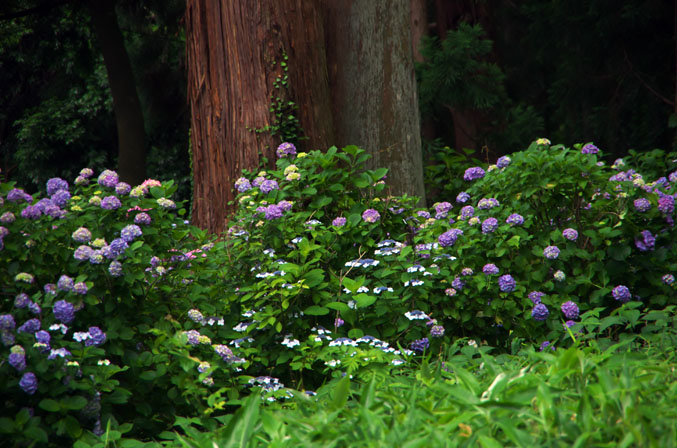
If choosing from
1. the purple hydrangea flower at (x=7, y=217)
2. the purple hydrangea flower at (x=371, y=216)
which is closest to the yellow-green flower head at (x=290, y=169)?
the purple hydrangea flower at (x=371, y=216)

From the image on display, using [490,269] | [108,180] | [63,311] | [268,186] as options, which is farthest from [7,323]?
[490,269]

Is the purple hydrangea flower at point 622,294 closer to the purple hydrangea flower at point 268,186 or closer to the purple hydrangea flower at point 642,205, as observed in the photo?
the purple hydrangea flower at point 642,205

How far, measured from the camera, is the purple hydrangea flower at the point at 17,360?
2.58 m

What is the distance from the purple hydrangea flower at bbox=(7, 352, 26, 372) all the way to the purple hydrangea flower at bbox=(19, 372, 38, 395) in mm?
37

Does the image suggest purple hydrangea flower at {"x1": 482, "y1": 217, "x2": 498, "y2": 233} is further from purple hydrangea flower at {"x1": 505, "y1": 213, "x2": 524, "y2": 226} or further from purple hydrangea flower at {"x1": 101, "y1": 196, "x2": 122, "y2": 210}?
purple hydrangea flower at {"x1": 101, "y1": 196, "x2": 122, "y2": 210}

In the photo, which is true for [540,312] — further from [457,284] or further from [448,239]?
[448,239]

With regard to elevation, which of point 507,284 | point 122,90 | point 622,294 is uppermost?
point 122,90

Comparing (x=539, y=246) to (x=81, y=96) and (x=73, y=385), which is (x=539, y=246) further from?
(x=81, y=96)

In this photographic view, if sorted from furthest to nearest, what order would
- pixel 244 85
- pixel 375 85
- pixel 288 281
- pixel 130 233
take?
1. pixel 375 85
2. pixel 244 85
3. pixel 288 281
4. pixel 130 233

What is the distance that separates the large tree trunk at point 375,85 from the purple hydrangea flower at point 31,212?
301cm

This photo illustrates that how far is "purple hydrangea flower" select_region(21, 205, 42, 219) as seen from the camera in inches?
121

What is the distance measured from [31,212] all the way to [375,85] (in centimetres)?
335

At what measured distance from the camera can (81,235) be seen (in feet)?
10.00

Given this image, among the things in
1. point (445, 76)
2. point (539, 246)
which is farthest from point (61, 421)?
point (445, 76)
